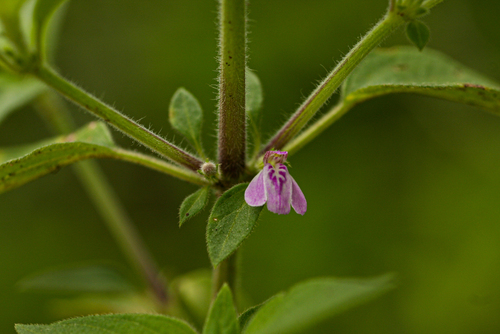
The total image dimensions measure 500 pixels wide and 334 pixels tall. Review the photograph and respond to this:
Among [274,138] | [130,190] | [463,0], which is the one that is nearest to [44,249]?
[130,190]

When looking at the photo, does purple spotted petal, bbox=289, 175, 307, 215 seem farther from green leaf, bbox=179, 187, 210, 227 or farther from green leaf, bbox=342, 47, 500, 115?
green leaf, bbox=342, 47, 500, 115

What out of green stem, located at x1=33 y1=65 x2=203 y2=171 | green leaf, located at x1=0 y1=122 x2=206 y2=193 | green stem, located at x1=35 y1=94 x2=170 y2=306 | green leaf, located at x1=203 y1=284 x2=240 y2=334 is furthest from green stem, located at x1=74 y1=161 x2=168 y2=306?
green leaf, located at x1=203 y1=284 x2=240 y2=334

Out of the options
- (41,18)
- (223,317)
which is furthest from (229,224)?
(41,18)

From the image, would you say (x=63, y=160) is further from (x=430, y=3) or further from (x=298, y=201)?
(x=430, y=3)

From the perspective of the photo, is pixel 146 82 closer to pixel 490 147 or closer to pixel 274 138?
pixel 490 147

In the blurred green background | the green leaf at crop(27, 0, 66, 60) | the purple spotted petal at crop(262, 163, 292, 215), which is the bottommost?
the blurred green background

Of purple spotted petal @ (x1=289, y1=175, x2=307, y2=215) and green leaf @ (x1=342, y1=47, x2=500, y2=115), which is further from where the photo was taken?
green leaf @ (x1=342, y1=47, x2=500, y2=115)
